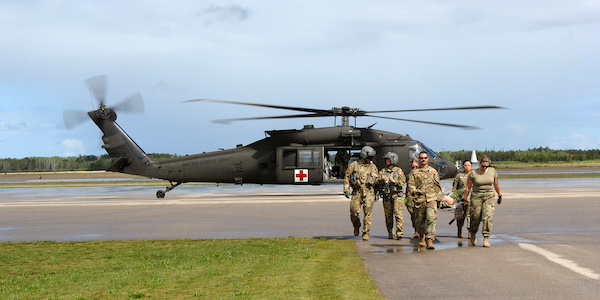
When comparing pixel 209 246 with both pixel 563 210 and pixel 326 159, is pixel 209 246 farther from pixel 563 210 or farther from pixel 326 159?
pixel 326 159

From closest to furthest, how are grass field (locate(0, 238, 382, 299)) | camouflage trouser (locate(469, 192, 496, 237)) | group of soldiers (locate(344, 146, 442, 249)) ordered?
grass field (locate(0, 238, 382, 299)) < camouflage trouser (locate(469, 192, 496, 237)) < group of soldiers (locate(344, 146, 442, 249))

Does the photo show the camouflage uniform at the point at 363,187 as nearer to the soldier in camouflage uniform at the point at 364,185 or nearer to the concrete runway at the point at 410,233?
the soldier in camouflage uniform at the point at 364,185

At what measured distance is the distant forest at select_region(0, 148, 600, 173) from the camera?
119688 millimetres

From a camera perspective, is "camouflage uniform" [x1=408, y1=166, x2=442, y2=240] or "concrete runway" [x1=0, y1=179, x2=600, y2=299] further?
"camouflage uniform" [x1=408, y1=166, x2=442, y2=240]

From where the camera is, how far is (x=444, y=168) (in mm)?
30016

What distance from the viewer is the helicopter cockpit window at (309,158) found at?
98.0ft

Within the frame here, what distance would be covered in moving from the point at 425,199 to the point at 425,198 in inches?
0.8

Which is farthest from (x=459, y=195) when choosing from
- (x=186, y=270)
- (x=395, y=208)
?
(x=186, y=270)

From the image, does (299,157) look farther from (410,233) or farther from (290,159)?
(410,233)

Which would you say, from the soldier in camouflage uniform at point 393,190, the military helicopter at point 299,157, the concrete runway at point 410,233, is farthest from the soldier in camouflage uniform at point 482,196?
→ the military helicopter at point 299,157

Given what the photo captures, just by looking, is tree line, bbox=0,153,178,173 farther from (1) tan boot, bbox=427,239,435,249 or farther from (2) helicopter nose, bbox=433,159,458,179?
(1) tan boot, bbox=427,239,435,249

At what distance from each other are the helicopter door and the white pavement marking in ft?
56.6

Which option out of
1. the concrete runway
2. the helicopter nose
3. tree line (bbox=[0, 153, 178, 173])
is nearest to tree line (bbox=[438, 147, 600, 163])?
tree line (bbox=[0, 153, 178, 173])

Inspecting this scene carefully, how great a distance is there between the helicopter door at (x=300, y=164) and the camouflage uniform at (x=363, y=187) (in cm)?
1497
